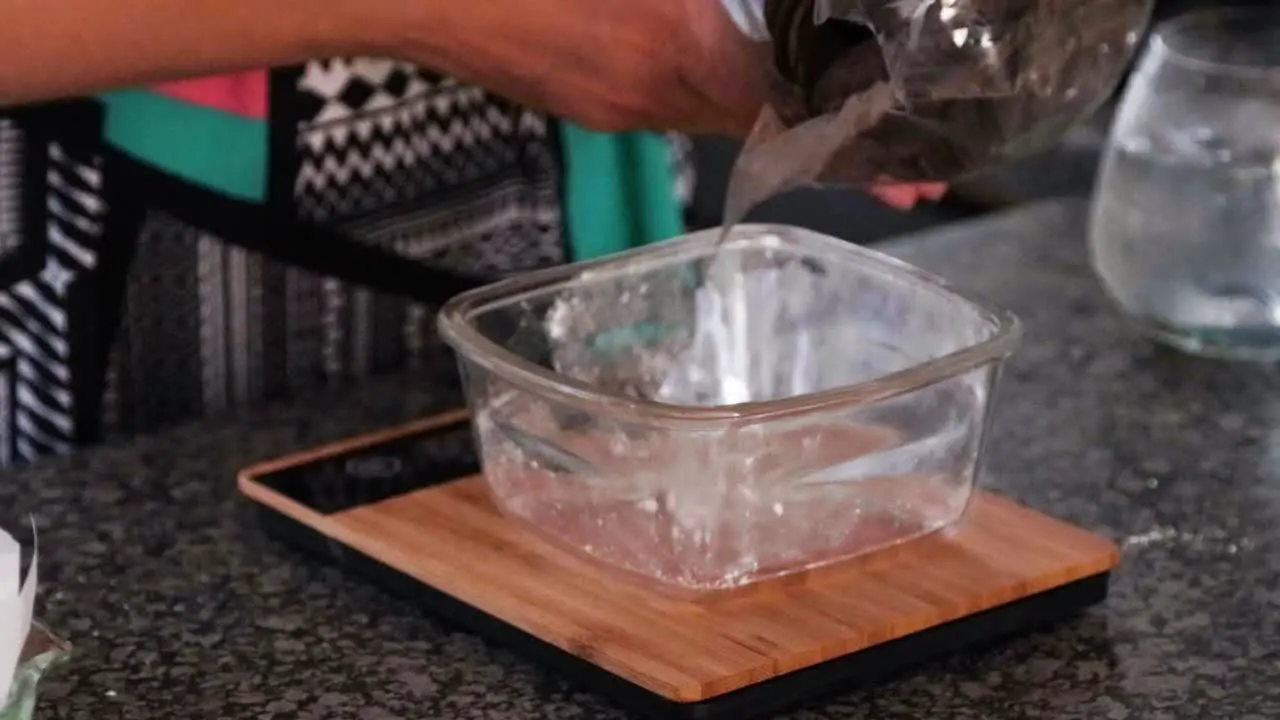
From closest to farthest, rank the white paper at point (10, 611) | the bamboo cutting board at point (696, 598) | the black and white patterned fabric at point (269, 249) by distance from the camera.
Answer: the white paper at point (10, 611) < the bamboo cutting board at point (696, 598) < the black and white patterned fabric at point (269, 249)

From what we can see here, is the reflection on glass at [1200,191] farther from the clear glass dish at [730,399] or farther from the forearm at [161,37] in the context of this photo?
the forearm at [161,37]

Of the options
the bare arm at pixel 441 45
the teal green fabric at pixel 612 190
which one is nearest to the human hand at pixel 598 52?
the bare arm at pixel 441 45

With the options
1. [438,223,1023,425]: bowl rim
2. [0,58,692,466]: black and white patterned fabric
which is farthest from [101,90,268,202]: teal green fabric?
[438,223,1023,425]: bowl rim

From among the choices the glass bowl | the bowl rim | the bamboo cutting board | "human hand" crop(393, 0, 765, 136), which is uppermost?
"human hand" crop(393, 0, 765, 136)

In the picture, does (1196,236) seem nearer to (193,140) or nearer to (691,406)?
(691,406)

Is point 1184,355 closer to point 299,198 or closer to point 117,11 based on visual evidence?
point 299,198

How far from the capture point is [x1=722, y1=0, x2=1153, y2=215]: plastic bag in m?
0.81

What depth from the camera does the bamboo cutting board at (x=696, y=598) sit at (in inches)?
29.6

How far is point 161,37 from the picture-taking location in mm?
833

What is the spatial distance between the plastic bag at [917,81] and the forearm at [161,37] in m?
0.16

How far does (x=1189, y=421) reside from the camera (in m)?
1.05

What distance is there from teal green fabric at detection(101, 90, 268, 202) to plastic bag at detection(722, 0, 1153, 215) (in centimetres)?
31

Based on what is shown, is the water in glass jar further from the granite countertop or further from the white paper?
the white paper

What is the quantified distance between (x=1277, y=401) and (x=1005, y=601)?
0.34 m
